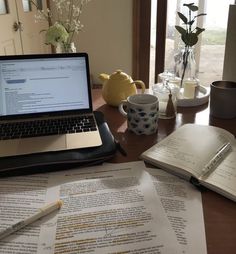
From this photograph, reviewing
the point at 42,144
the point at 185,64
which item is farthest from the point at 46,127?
the point at 185,64

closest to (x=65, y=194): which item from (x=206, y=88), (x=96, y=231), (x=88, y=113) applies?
(x=96, y=231)

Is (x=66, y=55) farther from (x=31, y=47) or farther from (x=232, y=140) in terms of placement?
(x=31, y=47)

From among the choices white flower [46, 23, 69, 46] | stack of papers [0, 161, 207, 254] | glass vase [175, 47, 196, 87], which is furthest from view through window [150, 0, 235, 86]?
stack of papers [0, 161, 207, 254]

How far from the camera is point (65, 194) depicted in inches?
25.3

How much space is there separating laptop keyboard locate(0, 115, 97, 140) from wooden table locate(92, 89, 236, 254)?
0.33 feet

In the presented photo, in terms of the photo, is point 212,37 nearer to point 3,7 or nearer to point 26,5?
point 26,5

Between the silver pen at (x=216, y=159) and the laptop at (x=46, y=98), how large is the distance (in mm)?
301

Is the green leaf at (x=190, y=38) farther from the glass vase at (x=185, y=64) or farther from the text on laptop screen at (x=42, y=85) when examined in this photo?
the text on laptop screen at (x=42, y=85)

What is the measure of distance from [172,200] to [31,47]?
90.6 inches

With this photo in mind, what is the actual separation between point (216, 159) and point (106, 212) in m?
0.32

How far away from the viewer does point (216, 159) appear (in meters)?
0.73

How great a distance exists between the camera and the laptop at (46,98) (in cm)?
87

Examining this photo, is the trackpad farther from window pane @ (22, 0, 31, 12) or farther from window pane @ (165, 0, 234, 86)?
window pane @ (22, 0, 31, 12)

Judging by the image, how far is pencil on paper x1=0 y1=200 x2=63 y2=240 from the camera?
53 centimetres
